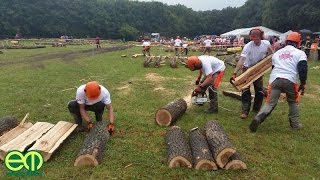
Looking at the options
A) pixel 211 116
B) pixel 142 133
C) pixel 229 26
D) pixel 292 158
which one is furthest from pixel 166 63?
pixel 229 26

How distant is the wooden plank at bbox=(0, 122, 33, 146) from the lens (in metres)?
6.58

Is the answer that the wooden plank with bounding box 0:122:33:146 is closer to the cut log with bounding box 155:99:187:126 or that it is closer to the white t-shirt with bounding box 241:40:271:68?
the cut log with bounding box 155:99:187:126

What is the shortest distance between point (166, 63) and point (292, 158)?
16362mm

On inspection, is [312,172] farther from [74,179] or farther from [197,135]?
[74,179]

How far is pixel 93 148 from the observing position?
19.2ft


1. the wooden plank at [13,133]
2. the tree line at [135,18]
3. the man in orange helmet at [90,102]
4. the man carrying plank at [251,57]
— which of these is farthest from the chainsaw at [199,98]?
the tree line at [135,18]

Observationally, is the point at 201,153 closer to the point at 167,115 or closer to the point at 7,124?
the point at 167,115

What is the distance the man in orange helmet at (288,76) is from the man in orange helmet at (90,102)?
2.89m

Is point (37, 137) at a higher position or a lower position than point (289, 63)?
lower

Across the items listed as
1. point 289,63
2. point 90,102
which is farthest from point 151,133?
point 289,63

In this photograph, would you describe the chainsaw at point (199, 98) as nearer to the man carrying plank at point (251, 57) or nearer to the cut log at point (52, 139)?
the man carrying plank at point (251, 57)

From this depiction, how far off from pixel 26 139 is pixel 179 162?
9.03 ft

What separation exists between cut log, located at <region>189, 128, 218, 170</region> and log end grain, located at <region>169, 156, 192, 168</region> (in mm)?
108

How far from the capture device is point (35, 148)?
19.4 feet
